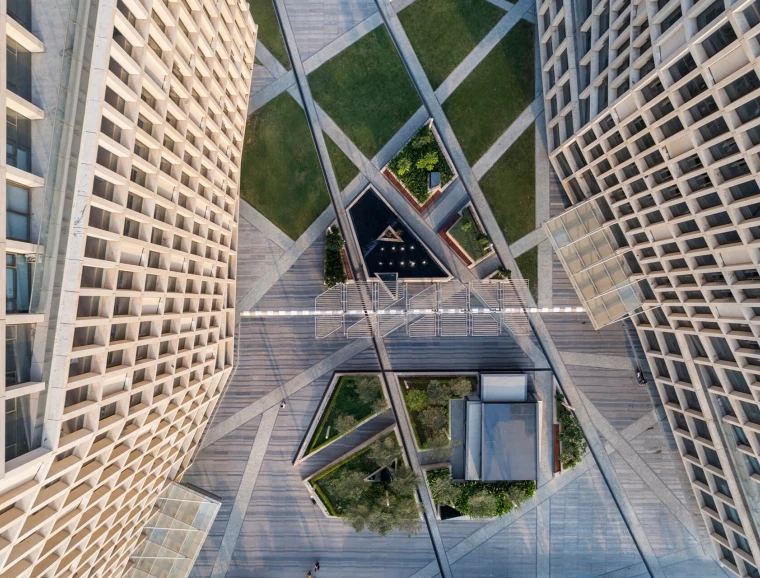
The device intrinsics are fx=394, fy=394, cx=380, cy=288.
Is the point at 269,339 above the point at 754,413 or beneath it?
above

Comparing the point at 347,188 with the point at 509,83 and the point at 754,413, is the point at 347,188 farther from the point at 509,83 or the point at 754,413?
the point at 754,413

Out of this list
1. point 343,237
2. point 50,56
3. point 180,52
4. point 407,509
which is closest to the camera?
point 50,56

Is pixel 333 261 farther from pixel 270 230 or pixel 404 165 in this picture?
pixel 404 165

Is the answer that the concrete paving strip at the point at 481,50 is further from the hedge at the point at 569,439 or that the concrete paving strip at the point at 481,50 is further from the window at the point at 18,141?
the window at the point at 18,141

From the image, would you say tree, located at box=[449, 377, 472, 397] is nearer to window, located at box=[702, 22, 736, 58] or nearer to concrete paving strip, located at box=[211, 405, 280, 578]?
concrete paving strip, located at box=[211, 405, 280, 578]

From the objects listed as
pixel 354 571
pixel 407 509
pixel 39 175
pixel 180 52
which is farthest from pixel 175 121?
pixel 354 571

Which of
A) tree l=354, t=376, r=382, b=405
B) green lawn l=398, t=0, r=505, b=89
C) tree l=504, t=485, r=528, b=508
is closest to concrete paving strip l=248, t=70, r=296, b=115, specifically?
green lawn l=398, t=0, r=505, b=89

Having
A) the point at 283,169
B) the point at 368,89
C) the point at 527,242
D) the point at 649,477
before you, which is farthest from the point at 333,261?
the point at 649,477
